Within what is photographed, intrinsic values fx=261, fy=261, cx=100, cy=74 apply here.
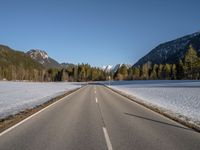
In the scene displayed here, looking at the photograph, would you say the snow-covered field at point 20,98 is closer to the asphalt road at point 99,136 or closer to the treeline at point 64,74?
the asphalt road at point 99,136

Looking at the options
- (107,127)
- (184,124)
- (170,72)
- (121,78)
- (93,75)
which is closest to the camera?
(107,127)

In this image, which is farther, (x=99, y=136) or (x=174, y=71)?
(x=174, y=71)

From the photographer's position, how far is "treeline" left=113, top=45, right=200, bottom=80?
307ft

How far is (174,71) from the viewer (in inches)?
4262

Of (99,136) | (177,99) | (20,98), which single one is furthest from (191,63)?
(99,136)

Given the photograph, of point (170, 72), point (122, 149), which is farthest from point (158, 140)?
point (170, 72)

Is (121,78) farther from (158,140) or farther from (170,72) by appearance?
(158,140)

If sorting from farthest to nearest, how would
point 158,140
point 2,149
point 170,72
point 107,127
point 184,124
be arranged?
point 170,72 < point 184,124 < point 107,127 < point 158,140 < point 2,149

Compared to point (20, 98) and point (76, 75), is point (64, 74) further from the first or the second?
point (20, 98)

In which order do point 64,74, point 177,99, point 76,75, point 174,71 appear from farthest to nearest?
point 76,75, point 64,74, point 174,71, point 177,99

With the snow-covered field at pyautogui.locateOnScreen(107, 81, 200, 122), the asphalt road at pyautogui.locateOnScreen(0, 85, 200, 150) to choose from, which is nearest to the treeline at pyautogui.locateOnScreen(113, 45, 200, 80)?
the snow-covered field at pyautogui.locateOnScreen(107, 81, 200, 122)

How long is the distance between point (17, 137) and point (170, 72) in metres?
113

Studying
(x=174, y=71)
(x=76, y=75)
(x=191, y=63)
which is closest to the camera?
(x=191, y=63)

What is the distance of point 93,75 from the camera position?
18050 centimetres
